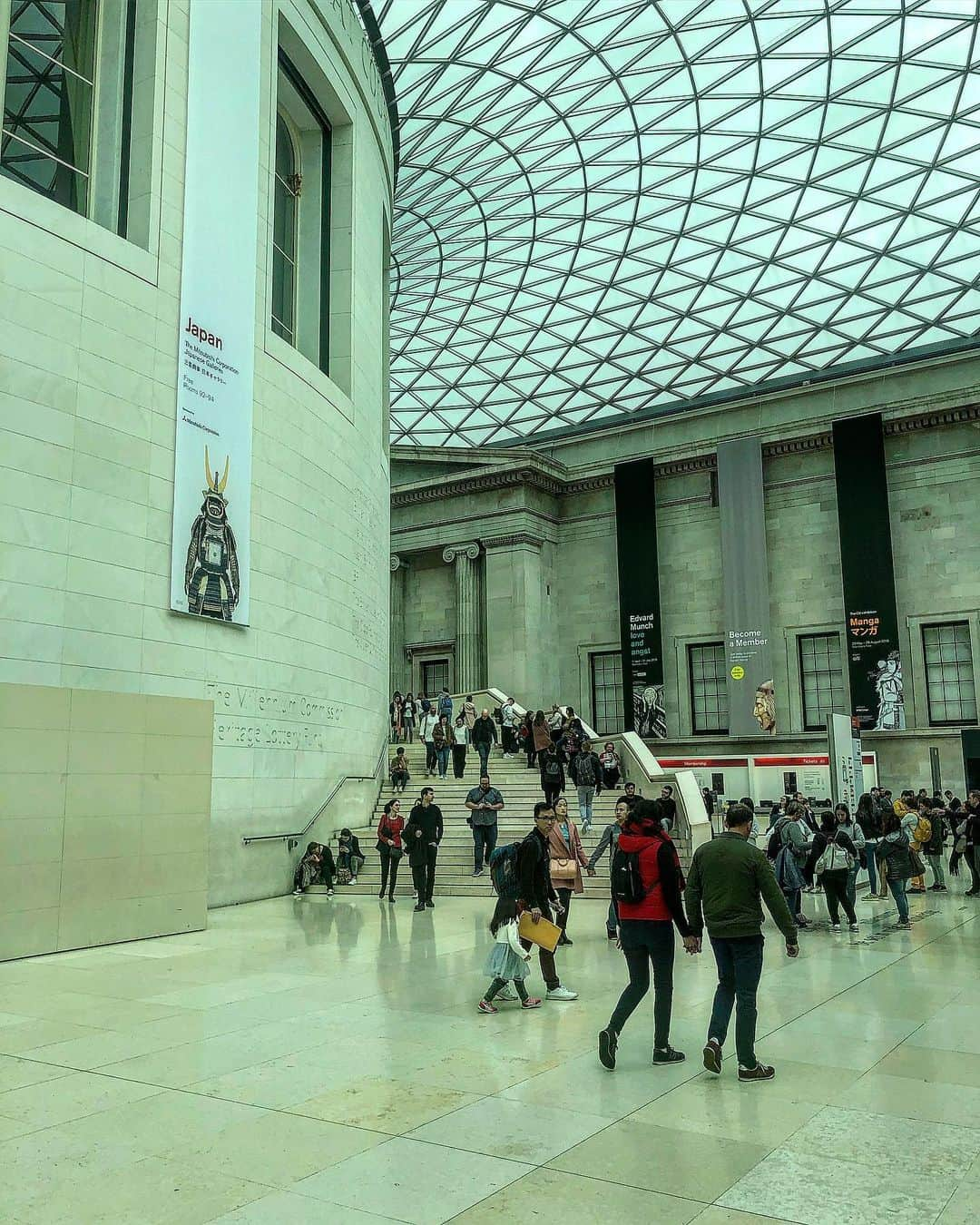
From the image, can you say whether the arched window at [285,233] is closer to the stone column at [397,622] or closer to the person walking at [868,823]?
the person walking at [868,823]

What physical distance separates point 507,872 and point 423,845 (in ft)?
26.0

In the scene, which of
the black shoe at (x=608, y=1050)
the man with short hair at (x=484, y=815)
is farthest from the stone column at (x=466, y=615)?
the black shoe at (x=608, y=1050)

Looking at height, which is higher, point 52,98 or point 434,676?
point 52,98

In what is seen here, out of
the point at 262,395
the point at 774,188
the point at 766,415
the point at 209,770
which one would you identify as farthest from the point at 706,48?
the point at 209,770

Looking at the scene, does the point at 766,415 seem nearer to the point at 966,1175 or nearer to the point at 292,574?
the point at 292,574

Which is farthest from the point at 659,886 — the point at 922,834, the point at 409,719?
the point at 409,719

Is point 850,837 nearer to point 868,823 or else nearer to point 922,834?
point 868,823

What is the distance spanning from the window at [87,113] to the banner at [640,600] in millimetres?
28072

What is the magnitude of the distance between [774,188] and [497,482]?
15833mm

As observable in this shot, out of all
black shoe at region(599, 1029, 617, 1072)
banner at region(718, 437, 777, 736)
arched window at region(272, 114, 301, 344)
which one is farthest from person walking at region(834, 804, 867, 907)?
banner at region(718, 437, 777, 736)

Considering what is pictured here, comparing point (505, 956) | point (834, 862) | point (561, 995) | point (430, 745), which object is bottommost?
point (561, 995)

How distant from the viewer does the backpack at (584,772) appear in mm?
22188

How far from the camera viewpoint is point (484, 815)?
64.7 ft

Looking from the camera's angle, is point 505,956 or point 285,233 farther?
point 285,233
